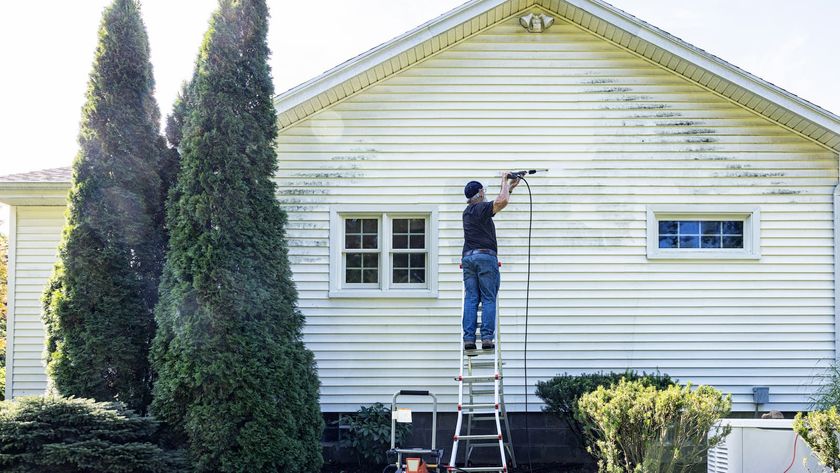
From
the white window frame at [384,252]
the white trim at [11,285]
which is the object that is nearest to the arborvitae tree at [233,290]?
the white window frame at [384,252]

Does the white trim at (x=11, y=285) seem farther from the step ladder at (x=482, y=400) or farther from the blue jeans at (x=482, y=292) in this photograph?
the blue jeans at (x=482, y=292)

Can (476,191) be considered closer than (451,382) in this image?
Yes

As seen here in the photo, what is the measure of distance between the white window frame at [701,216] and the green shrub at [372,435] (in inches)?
151

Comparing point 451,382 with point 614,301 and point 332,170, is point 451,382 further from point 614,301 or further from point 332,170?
point 332,170

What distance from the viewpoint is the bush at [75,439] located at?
7633mm

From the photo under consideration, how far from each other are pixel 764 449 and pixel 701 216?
12.9 ft

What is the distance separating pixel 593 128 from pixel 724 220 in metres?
2.07

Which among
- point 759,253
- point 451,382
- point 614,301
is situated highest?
point 759,253

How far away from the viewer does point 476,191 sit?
30.4 feet

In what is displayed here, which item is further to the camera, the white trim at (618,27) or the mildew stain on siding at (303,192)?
the mildew stain on siding at (303,192)

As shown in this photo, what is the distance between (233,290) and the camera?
27.9ft

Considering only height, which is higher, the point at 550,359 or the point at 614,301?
the point at 614,301

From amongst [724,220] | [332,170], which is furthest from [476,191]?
[724,220]

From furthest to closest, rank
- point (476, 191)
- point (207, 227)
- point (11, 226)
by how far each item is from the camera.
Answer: point (11, 226), point (476, 191), point (207, 227)
